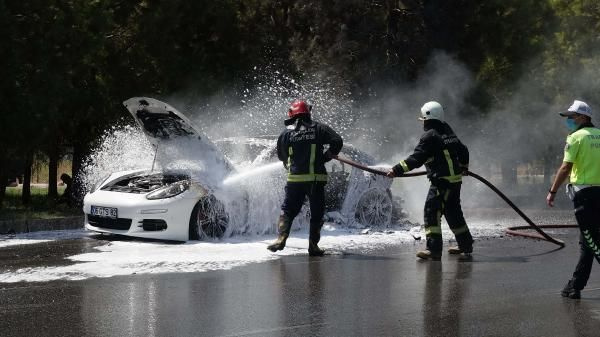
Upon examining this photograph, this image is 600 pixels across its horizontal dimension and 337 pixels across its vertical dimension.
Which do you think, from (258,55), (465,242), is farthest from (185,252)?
(258,55)

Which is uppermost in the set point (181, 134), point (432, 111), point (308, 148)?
point (432, 111)

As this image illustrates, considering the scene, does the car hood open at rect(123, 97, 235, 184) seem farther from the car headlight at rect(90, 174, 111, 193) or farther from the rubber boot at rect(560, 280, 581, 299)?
the rubber boot at rect(560, 280, 581, 299)

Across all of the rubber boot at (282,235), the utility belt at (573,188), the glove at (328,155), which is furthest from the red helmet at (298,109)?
the utility belt at (573,188)

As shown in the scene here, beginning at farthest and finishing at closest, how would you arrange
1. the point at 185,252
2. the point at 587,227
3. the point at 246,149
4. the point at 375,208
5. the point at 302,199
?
the point at 375,208
the point at 246,149
the point at 302,199
the point at 185,252
the point at 587,227

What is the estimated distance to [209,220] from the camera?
11.6 m

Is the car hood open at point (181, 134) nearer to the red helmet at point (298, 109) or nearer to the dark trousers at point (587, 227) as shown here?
the red helmet at point (298, 109)

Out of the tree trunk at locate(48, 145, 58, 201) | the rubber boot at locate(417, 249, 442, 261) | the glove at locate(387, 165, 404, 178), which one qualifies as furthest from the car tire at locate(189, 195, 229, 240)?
the tree trunk at locate(48, 145, 58, 201)

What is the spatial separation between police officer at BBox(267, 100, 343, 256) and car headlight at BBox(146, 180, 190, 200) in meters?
1.46

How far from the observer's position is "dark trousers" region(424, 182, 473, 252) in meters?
10.3

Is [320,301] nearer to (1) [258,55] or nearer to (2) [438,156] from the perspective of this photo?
(2) [438,156]

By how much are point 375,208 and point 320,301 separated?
20.0ft

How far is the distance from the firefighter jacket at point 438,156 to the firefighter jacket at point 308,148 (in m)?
0.93

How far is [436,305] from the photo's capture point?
7.34m

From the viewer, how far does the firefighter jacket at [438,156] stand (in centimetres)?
1021
